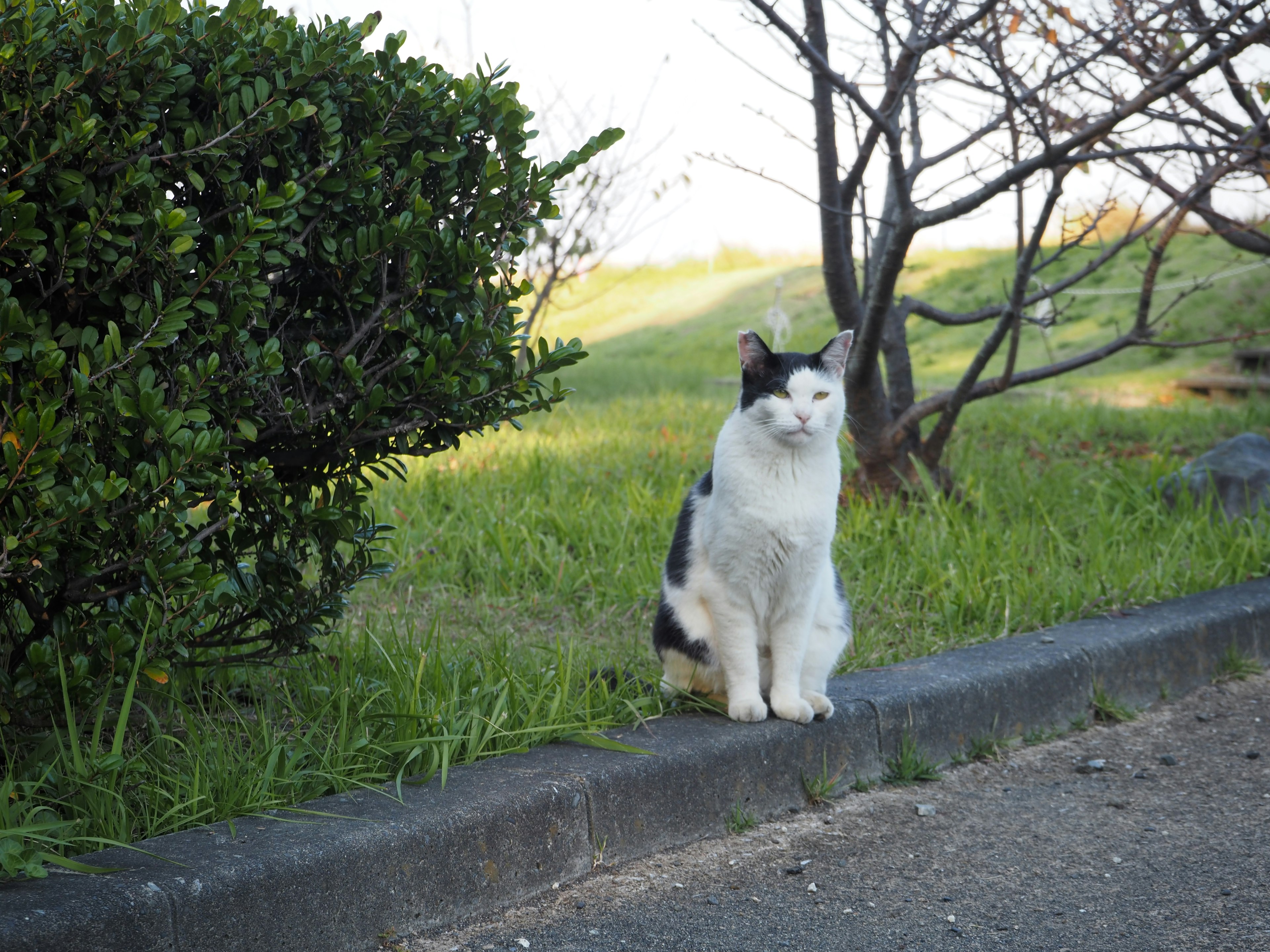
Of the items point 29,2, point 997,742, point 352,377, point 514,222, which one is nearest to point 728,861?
point 997,742

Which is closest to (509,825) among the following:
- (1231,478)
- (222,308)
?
(222,308)

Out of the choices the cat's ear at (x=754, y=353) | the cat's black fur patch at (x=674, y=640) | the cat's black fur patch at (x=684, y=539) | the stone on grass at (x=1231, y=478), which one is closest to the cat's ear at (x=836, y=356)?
the cat's ear at (x=754, y=353)

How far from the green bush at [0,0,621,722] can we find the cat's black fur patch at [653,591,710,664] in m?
0.72

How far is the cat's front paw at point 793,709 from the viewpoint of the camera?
266 cm

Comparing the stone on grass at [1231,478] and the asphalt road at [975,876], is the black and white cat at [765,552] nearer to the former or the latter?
the asphalt road at [975,876]

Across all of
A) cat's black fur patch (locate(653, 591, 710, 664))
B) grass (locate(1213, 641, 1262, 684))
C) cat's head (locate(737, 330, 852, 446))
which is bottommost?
grass (locate(1213, 641, 1262, 684))

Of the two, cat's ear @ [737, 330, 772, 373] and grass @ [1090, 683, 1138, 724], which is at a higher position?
cat's ear @ [737, 330, 772, 373]

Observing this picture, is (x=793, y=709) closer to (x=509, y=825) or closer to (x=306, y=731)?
(x=509, y=825)

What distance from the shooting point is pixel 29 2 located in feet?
5.85

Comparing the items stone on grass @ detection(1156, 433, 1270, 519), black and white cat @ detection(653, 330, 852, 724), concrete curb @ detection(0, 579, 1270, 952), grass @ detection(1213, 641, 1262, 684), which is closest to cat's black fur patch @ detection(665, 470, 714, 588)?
black and white cat @ detection(653, 330, 852, 724)

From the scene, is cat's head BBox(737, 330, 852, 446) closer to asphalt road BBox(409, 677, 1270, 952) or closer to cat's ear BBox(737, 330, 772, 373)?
cat's ear BBox(737, 330, 772, 373)

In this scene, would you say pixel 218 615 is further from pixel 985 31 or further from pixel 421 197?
→ pixel 985 31

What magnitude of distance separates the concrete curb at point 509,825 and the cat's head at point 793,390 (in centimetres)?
77

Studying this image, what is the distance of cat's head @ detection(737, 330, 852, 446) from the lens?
260cm
